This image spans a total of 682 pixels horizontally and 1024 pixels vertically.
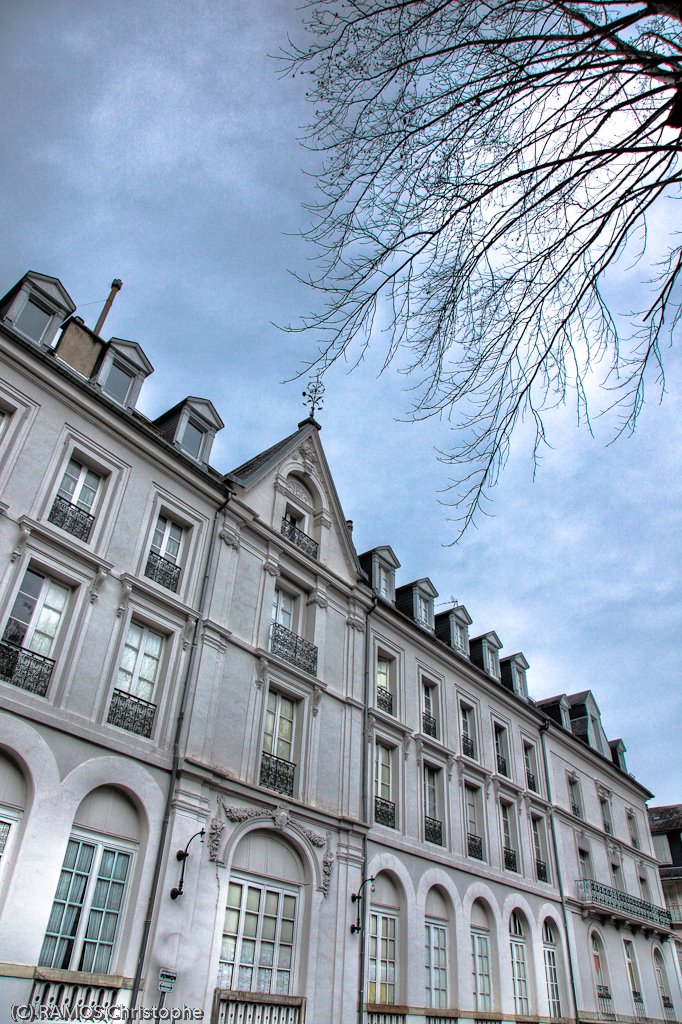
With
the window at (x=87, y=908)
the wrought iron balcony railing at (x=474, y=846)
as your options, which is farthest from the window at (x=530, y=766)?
the window at (x=87, y=908)

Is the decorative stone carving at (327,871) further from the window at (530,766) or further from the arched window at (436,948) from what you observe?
the window at (530,766)

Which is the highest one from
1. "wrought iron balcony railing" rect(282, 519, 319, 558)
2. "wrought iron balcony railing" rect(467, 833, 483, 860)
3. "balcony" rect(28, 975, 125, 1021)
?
"wrought iron balcony railing" rect(282, 519, 319, 558)

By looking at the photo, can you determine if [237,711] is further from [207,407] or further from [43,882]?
[207,407]

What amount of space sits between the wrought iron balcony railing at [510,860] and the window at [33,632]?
54.7ft

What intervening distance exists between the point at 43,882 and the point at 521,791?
59.2 ft

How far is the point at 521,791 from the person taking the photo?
1004 inches

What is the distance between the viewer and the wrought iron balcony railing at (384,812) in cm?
1898

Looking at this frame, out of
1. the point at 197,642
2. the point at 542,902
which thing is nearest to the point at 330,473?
the point at 197,642

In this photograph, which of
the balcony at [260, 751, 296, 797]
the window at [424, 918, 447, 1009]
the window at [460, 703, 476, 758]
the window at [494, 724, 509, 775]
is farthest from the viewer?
the window at [494, 724, 509, 775]

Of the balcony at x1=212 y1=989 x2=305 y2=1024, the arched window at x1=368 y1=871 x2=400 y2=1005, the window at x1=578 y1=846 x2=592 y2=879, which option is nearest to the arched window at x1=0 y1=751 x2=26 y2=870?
the balcony at x1=212 y1=989 x2=305 y2=1024

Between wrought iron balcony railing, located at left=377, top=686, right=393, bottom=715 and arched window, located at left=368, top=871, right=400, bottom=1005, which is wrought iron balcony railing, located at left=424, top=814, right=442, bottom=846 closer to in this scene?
arched window, located at left=368, top=871, right=400, bottom=1005

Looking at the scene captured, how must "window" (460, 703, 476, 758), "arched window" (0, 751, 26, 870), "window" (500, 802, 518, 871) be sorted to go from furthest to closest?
"window" (460, 703, 476, 758) → "window" (500, 802, 518, 871) → "arched window" (0, 751, 26, 870)

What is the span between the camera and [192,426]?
1858cm

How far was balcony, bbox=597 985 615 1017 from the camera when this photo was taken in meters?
24.8
